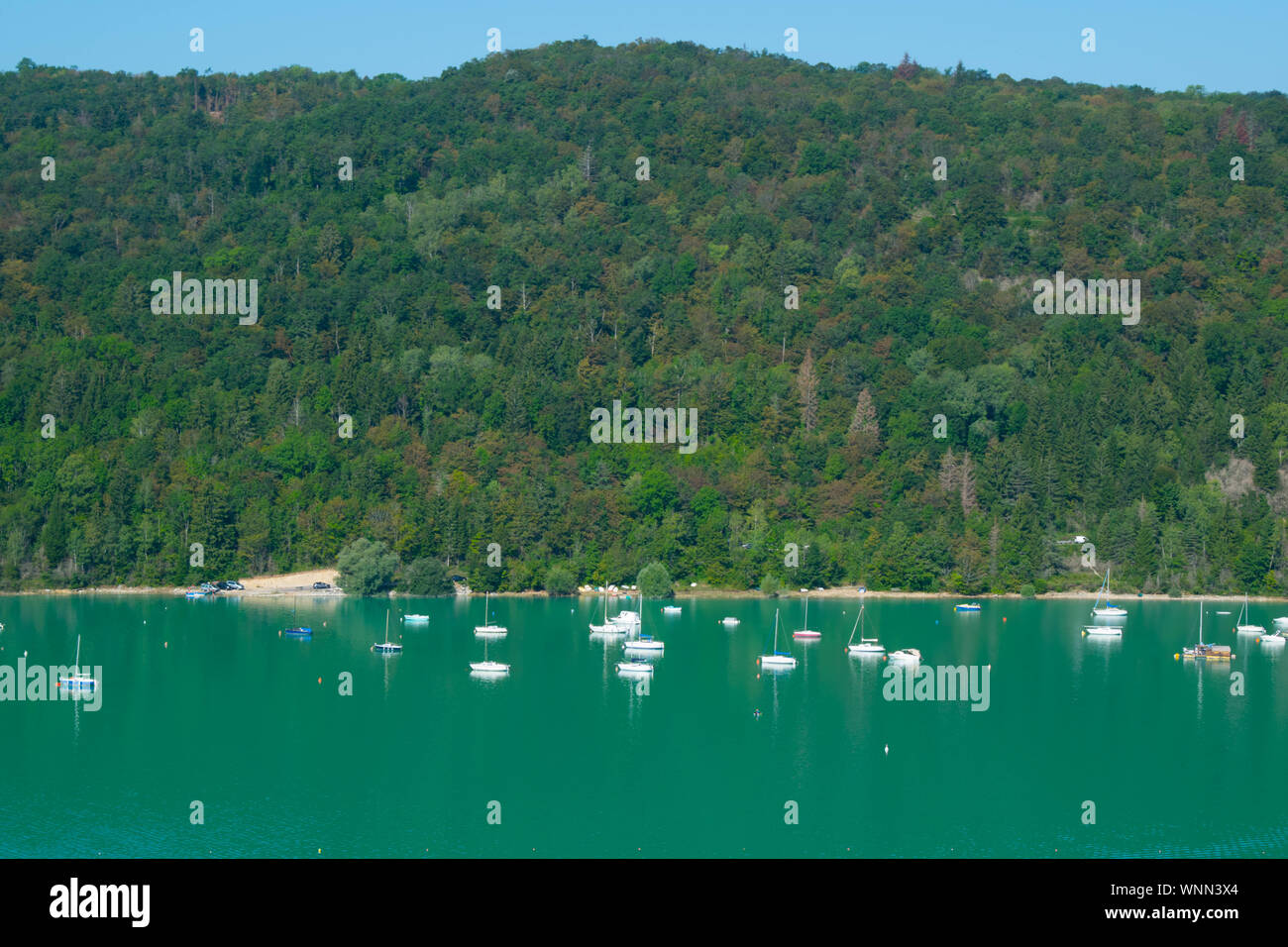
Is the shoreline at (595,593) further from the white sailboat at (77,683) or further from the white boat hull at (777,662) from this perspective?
the white sailboat at (77,683)

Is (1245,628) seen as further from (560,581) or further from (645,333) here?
(645,333)

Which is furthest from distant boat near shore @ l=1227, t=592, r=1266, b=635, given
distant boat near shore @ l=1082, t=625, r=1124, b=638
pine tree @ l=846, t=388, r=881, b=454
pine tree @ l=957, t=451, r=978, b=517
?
pine tree @ l=846, t=388, r=881, b=454

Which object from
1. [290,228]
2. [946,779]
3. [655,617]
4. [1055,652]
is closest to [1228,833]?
[946,779]

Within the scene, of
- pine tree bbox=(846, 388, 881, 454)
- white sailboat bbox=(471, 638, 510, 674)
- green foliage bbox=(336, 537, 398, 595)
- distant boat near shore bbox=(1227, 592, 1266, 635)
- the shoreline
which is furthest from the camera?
pine tree bbox=(846, 388, 881, 454)

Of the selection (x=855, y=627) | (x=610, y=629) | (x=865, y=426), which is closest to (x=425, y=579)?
(x=610, y=629)

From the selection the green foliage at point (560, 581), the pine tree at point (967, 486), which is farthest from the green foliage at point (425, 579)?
the pine tree at point (967, 486)

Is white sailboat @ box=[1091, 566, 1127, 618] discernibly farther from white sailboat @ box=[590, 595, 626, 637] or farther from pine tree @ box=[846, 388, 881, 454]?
white sailboat @ box=[590, 595, 626, 637]

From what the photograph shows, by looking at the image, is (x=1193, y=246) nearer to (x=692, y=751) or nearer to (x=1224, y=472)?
(x=1224, y=472)
